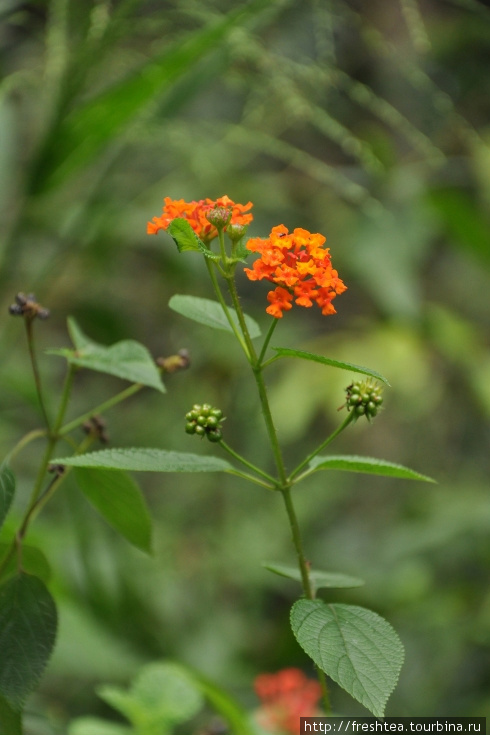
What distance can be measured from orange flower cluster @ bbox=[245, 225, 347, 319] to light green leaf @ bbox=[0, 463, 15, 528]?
194mm

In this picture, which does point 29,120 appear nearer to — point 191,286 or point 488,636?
point 191,286

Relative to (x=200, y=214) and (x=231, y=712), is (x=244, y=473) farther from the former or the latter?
(x=231, y=712)

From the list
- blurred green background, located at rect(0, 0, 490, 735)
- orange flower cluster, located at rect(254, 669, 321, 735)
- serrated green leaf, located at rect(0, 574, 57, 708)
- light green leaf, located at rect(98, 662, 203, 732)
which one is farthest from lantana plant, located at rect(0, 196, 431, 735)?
blurred green background, located at rect(0, 0, 490, 735)

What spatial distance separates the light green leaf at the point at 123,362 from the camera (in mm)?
554

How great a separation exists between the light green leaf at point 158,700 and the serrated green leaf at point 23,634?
0.67 ft

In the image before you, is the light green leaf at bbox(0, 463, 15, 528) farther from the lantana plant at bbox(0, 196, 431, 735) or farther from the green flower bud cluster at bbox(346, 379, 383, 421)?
the green flower bud cluster at bbox(346, 379, 383, 421)

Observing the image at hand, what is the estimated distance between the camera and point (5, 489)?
0.48 m

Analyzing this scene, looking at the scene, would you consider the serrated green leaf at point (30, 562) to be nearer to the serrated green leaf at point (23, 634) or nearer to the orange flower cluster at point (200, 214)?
the serrated green leaf at point (23, 634)

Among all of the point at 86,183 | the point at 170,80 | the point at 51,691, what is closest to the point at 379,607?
the point at 51,691

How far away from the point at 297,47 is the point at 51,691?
157 centimetres

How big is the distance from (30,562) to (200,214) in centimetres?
26

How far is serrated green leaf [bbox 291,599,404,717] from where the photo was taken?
39cm

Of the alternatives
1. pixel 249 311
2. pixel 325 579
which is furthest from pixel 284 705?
pixel 249 311

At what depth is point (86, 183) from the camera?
6.85 ft
